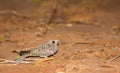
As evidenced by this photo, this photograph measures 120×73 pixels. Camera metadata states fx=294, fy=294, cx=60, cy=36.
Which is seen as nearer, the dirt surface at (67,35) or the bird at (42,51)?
the dirt surface at (67,35)

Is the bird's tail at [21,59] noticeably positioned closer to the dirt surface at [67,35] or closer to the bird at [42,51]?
the bird at [42,51]

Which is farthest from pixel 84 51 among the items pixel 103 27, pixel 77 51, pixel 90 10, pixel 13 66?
pixel 90 10

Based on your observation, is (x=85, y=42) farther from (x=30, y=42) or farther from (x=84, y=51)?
(x=30, y=42)

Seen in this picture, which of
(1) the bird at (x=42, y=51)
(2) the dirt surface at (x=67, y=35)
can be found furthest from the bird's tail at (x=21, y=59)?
(2) the dirt surface at (x=67, y=35)

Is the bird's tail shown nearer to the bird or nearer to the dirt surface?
the bird

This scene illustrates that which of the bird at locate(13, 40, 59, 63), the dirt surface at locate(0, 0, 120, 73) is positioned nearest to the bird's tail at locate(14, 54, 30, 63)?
the bird at locate(13, 40, 59, 63)

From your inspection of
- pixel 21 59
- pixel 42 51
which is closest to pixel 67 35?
pixel 42 51
